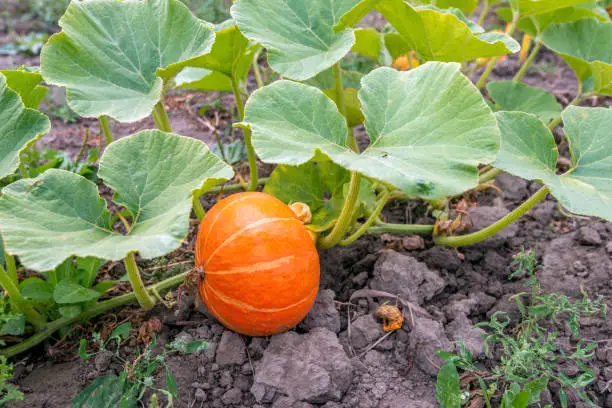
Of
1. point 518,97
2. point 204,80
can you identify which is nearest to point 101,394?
point 204,80

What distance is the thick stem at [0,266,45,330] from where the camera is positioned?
1.69m

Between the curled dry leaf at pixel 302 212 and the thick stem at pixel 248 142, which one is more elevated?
the thick stem at pixel 248 142

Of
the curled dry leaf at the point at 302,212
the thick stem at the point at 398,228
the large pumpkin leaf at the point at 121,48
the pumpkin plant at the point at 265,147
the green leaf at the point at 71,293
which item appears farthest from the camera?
the thick stem at the point at 398,228

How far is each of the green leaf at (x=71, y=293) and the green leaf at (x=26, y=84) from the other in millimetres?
678

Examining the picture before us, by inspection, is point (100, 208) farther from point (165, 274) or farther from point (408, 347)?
point (408, 347)

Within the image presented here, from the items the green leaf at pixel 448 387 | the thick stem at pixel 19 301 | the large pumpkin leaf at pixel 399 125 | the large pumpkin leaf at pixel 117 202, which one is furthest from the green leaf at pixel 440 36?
the thick stem at pixel 19 301

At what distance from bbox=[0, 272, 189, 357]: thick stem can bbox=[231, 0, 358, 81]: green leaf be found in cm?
80

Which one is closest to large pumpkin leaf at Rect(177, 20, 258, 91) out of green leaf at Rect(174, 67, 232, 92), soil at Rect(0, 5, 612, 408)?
green leaf at Rect(174, 67, 232, 92)

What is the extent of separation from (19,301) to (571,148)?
1828mm

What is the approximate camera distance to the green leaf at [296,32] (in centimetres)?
181

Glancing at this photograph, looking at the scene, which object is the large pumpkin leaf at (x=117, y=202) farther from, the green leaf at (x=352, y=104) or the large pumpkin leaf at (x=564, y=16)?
the large pumpkin leaf at (x=564, y=16)

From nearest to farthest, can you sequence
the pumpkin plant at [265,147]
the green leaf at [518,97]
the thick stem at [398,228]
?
the pumpkin plant at [265,147] < the thick stem at [398,228] < the green leaf at [518,97]

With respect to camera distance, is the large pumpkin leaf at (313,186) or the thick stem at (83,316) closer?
the thick stem at (83,316)

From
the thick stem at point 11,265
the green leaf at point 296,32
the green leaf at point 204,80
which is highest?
the green leaf at point 296,32
